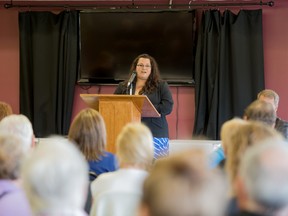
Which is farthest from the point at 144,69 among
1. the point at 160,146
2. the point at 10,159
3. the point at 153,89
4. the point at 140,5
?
the point at 10,159

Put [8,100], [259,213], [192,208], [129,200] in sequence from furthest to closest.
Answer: [8,100] → [129,200] → [259,213] → [192,208]

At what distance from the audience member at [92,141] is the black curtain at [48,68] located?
12.3ft

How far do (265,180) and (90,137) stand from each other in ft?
5.06

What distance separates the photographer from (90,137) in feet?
8.95

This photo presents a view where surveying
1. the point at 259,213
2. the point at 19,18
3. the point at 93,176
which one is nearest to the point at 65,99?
the point at 19,18

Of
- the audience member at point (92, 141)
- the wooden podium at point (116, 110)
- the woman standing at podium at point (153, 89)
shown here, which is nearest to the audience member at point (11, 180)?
the audience member at point (92, 141)

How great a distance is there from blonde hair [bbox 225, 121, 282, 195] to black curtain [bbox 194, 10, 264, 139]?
4.14m

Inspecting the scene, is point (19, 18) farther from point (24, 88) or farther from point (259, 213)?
point (259, 213)

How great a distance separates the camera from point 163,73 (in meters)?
6.36

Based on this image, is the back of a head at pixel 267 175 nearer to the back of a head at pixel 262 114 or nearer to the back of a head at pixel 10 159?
the back of a head at pixel 10 159

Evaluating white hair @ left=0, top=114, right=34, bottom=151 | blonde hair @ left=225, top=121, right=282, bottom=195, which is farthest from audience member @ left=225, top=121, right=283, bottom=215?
white hair @ left=0, top=114, right=34, bottom=151

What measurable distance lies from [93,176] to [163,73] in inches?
149

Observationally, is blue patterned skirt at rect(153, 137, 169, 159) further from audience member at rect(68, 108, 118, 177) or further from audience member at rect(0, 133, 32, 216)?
audience member at rect(0, 133, 32, 216)

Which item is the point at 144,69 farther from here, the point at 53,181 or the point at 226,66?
the point at 53,181
